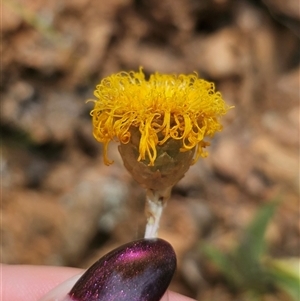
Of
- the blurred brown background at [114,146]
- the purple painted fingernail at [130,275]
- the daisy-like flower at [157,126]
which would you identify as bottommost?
the blurred brown background at [114,146]

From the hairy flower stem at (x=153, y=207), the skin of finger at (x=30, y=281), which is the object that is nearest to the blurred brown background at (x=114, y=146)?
the skin of finger at (x=30, y=281)

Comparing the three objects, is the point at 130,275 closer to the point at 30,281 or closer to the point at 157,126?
the point at 157,126

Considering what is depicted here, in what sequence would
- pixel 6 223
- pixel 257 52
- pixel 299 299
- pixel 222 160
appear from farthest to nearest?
pixel 257 52 < pixel 222 160 < pixel 6 223 < pixel 299 299

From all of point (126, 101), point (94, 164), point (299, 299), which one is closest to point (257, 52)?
point (94, 164)

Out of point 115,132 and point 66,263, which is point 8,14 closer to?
point 66,263

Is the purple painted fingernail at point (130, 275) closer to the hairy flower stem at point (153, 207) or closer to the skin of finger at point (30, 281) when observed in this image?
the hairy flower stem at point (153, 207)

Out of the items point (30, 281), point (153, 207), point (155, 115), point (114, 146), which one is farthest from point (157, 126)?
point (114, 146)
